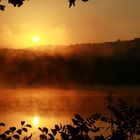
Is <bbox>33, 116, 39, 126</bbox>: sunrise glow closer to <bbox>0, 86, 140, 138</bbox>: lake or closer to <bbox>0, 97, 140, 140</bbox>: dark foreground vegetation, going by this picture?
<bbox>0, 86, 140, 138</bbox>: lake

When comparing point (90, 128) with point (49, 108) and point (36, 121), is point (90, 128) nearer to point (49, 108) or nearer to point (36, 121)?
point (36, 121)

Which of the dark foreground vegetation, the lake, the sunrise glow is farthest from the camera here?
the lake

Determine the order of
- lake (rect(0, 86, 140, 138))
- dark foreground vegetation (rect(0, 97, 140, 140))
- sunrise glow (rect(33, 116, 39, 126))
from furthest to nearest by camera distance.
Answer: lake (rect(0, 86, 140, 138)) < sunrise glow (rect(33, 116, 39, 126)) < dark foreground vegetation (rect(0, 97, 140, 140))

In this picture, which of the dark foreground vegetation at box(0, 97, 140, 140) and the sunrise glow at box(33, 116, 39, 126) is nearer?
the dark foreground vegetation at box(0, 97, 140, 140)

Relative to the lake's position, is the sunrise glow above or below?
below

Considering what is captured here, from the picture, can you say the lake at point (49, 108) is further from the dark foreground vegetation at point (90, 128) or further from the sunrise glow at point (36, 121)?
the dark foreground vegetation at point (90, 128)

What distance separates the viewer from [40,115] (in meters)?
36.7

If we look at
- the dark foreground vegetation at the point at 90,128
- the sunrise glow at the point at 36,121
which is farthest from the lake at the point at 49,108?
the dark foreground vegetation at the point at 90,128

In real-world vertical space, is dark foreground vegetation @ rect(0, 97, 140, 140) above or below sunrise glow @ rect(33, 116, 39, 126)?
above

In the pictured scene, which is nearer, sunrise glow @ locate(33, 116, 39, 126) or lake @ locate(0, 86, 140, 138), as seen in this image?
sunrise glow @ locate(33, 116, 39, 126)

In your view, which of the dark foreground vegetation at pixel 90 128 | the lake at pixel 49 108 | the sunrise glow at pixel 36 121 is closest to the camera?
the dark foreground vegetation at pixel 90 128

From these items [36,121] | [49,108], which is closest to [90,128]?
[36,121]

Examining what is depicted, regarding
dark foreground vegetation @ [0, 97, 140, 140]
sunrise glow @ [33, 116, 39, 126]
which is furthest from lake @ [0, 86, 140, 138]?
dark foreground vegetation @ [0, 97, 140, 140]

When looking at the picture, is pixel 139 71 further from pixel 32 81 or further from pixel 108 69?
pixel 32 81
